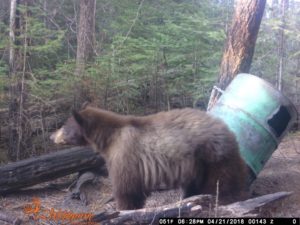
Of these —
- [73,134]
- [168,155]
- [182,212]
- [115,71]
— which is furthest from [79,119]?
[115,71]

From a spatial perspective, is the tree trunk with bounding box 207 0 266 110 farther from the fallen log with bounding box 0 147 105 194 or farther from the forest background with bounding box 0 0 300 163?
the fallen log with bounding box 0 147 105 194

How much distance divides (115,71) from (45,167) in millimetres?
3166

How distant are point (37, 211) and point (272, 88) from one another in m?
3.59

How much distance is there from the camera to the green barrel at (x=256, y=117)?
6074mm

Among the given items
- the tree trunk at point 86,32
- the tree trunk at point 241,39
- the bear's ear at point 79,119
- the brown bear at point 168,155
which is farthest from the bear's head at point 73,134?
the tree trunk at point 86,32

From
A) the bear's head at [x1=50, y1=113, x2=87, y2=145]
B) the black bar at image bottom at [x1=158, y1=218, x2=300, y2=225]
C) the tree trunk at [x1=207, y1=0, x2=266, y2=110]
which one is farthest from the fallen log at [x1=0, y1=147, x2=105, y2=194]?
the black bar at image bottom at [x1=158, y1=218, x2=300, y2=225]

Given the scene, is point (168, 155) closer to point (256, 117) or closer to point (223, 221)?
point (223, 221)

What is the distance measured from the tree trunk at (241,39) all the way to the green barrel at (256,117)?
4.57 ft

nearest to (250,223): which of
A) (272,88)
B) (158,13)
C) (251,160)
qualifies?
(251,160)

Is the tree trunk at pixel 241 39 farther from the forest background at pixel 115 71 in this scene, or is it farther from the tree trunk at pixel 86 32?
the tree trunk at pixel 86 32

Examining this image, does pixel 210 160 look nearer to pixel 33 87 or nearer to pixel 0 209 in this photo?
pixel 0 209

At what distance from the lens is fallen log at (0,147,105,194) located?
6438 millimetres

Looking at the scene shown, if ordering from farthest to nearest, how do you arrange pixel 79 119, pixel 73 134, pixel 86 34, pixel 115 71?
pixel 86 34 → pixel 115 71 → pixel 73 134 → pixel 79 119

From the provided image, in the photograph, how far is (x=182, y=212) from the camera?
4.44 metres
